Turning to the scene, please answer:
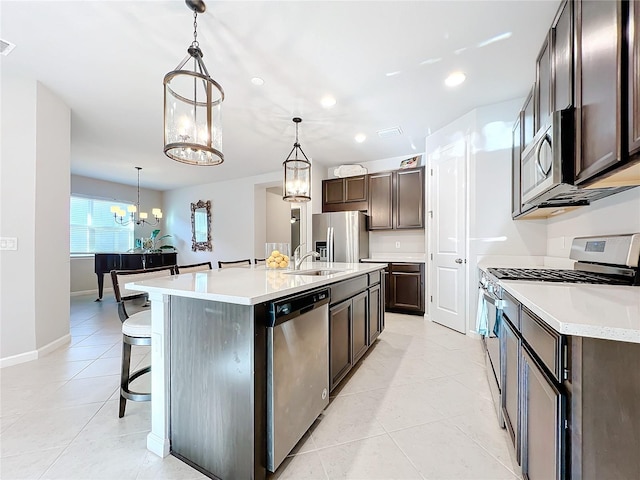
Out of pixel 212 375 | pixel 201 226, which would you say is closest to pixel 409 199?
pixel 212 375

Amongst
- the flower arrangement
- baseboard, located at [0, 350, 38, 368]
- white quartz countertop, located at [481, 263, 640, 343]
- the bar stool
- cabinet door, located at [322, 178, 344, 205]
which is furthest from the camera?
the flower arrangement

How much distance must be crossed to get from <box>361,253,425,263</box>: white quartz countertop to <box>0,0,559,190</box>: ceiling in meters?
1.92

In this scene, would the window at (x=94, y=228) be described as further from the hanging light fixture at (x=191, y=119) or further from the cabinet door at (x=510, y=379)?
the cabinet door at (x=510, y=379)

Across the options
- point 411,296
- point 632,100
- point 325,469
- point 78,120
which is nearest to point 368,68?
point 632,100

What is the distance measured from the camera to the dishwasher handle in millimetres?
1255

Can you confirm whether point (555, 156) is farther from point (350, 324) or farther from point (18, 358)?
point (18, 358)

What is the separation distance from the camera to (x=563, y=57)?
141cm

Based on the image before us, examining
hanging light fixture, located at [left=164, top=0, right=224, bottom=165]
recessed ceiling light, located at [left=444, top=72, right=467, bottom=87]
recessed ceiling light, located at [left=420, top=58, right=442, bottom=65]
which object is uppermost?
recessed ceiling light, located at [left=444, top=72, right=467, bottom=87]

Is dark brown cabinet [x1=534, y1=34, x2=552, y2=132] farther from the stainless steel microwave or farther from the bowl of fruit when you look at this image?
the bowl of fruit

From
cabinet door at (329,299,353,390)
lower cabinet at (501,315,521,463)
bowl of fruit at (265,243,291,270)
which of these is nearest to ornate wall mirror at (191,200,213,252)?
bowl of fruit at (265,243,291,270)

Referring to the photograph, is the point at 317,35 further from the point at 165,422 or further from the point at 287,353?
the point at 165,422

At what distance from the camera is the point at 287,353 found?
4.43 feet

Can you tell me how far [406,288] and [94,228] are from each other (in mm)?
6968

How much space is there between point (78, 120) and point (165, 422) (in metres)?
3.90
